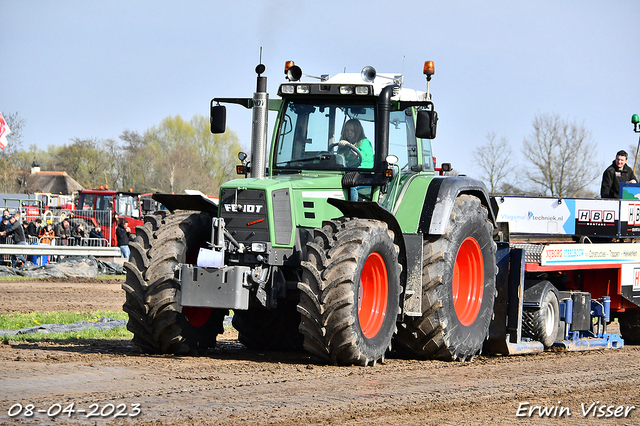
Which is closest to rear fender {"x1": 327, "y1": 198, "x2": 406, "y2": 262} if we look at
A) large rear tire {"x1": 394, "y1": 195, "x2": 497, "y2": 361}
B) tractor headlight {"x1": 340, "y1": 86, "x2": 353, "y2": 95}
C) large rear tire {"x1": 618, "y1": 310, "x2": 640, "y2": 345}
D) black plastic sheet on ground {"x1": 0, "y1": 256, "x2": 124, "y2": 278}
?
large rear tire {"x1": 394, "y1": 195, "x2": 497, "y2": 361}

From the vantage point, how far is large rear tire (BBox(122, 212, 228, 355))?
7.35 metres

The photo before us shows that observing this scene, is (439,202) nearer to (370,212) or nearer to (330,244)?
(370,212)

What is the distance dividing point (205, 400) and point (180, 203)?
311 centimetres

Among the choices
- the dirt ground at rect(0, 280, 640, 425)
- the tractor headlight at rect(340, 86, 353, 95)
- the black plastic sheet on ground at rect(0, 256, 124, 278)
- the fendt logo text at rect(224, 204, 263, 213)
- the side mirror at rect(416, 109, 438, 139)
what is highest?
the tractor headlight at rect(340, 86, 353, 95)

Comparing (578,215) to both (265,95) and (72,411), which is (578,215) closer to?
(265,95)

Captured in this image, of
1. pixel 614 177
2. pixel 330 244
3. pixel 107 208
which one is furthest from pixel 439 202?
pixel 107 208

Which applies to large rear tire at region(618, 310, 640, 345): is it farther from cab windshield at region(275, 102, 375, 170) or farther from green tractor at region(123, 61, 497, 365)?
cab windshield at region(275, 102, 375, 170)

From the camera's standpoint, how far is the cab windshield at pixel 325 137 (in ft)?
27.2

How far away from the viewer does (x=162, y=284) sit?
733cm

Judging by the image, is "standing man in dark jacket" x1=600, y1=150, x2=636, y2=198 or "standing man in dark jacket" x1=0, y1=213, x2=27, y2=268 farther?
"standing man in dark jacket" x1=0, y1=213, x2=27, y2=268

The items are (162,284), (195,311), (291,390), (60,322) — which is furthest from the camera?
(60,322)

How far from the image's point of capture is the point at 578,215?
38.0 feet

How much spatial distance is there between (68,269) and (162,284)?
A: 14.7 meters

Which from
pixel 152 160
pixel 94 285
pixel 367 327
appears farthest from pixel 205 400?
pixel 152 160
